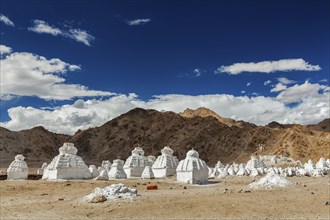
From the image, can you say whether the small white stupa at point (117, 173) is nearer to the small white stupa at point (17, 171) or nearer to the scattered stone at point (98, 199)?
the small white stupa at point (17, 171)

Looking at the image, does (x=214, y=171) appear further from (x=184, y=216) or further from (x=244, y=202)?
(x=184, y=216)

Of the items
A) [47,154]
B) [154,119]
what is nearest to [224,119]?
[154,119]

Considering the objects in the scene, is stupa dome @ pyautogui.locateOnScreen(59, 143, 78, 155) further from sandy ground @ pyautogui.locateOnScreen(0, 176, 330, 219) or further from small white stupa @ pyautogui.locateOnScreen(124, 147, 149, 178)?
sandy ground @ pyautogui.locateOnScreen(0, 176, 330, 219)

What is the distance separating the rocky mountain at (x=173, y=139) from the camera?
91938 millimetres

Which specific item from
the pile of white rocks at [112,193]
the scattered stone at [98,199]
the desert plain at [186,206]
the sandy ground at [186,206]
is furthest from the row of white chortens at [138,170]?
the scattered stone at [98,199]

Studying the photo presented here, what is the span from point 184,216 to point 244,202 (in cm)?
469

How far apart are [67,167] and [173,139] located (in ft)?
261

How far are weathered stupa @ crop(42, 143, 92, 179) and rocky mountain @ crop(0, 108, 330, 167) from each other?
5733 cm

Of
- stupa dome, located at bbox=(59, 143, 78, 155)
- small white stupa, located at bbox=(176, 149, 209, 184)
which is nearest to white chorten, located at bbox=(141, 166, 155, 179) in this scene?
stupa dome, located at bbox=(59, 143, 78, 155)

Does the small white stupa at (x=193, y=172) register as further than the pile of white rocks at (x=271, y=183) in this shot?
Yes

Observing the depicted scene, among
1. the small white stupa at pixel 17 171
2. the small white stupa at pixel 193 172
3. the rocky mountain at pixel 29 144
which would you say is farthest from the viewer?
the rocky mountain at pixel 29 144

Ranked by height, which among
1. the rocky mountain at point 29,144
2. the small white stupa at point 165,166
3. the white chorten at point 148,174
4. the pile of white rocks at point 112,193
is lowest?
the pile of white rocks at point 112,193

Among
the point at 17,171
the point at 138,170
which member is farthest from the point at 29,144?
the point at 17,171

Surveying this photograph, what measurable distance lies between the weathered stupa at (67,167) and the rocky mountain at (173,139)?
57.3 meters
